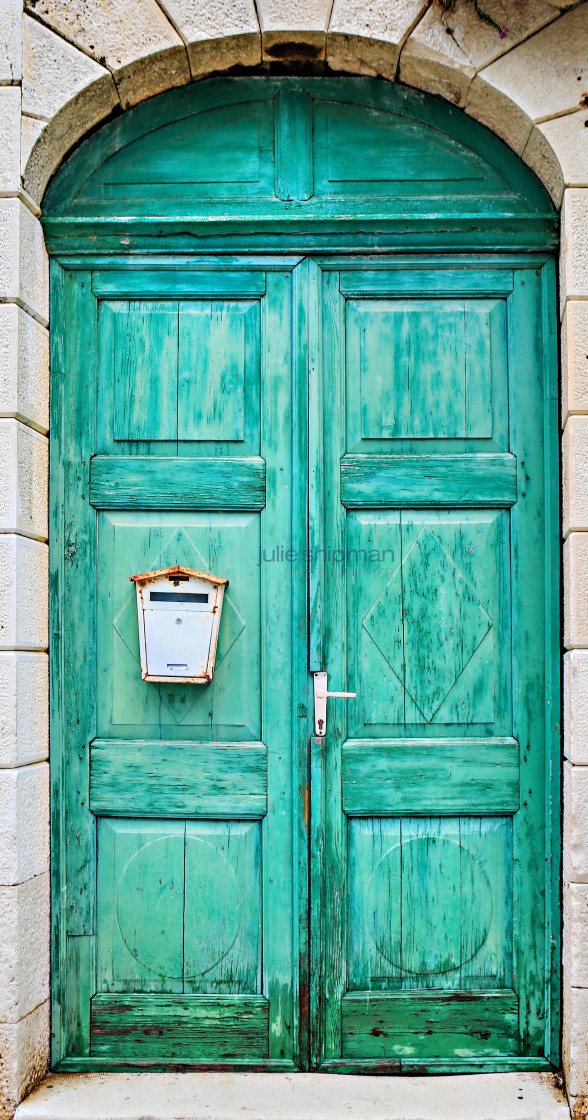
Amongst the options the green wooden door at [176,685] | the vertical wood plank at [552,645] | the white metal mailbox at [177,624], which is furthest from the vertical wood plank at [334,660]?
the vertical wood plank at [552,645]

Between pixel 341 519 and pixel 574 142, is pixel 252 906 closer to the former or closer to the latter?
pixel 341 519

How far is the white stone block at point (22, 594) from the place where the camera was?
2.44 meters

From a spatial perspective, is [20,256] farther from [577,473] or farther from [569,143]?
[577,473]

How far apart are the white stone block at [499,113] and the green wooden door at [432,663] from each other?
0.45 meters

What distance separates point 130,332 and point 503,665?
170 centimetres

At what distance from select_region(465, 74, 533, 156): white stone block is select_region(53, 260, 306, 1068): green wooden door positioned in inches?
32.2

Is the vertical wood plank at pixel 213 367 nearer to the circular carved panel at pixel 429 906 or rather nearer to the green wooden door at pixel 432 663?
the green wooden door at pixel 432 663

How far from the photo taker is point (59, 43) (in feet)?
8.19

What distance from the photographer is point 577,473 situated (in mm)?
2469

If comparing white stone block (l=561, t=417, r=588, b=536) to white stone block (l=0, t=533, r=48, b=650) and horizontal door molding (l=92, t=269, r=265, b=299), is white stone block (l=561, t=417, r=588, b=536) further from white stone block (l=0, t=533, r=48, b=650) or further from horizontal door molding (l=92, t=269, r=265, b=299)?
white stone block (l=0, t=533, r=48, b=650)

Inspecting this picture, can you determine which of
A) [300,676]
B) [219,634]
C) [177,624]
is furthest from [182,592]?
[300,676]

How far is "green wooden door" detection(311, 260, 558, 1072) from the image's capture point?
2.56 m

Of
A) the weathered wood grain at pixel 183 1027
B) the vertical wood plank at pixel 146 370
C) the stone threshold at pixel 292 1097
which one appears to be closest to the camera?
the stone threshold at pixel 292 1097

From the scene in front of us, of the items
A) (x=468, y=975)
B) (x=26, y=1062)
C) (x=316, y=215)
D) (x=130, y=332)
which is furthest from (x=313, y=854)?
(x=316, y=215)
